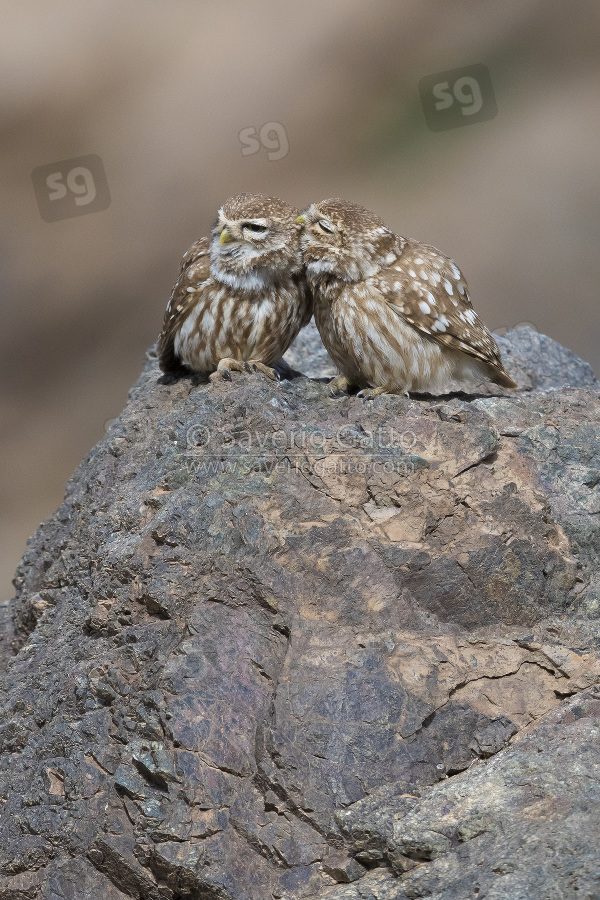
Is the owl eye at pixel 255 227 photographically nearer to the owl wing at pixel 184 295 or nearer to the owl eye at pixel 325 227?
the owl eye at pixel 325 227

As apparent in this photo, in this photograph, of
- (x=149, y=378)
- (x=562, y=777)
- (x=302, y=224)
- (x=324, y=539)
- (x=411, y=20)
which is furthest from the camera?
(x=411, y=20)

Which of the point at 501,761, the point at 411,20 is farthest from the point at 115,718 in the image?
the point at 411,20

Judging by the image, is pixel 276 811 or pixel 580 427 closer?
pixel 276 811

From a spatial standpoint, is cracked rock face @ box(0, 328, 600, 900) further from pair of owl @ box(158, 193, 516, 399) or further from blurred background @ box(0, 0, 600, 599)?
blurred background @ box(0, 0, 600, 599)

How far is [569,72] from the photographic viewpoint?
41.4 ft

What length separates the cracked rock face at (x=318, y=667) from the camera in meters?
3.23

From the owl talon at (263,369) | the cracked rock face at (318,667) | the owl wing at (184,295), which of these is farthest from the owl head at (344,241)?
the cracked rock face at (318,667)

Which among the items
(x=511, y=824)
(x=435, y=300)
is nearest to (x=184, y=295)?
(x=435, y=300)

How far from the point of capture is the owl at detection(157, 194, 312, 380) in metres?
5.28

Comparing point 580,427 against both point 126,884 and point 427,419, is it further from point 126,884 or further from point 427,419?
point 126,884

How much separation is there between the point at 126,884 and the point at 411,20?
1203 cm

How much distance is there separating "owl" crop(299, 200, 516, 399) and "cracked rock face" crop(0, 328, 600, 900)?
51 centimetres

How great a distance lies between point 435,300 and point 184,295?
1.60 metres

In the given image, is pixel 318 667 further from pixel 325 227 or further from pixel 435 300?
pixel 325 227
